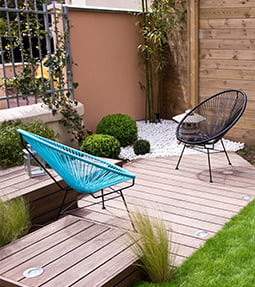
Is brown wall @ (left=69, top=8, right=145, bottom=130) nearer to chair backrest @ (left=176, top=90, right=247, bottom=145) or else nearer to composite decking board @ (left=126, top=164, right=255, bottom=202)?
chair backrest @ (left=176, top=90, right=247, bottom=145)

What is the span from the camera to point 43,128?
4578 millimetres

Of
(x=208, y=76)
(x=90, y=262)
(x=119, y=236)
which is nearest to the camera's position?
(x=90, y=262)

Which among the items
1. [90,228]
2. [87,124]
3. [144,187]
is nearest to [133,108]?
[87,124]

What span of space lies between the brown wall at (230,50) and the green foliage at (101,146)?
1762 millimetres

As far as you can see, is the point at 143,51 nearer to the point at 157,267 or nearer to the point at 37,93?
the point at 37,93

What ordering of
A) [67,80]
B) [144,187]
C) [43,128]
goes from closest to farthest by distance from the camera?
[144,187]
[43,128]
[67,80]

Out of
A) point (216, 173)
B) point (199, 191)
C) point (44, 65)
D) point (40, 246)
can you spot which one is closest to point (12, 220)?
point (40, 246)

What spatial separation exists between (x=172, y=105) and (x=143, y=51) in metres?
0.99

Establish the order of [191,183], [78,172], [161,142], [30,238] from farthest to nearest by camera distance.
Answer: [161,142] → [191,183] → [78,172] → [30,238]

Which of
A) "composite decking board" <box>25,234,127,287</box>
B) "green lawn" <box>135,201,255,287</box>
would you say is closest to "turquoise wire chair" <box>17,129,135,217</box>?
"composite decking board" <box>25,234,127,287</box>

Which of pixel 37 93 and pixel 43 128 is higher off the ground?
pixel 37 93

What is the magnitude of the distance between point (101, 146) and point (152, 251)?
7.99 feet

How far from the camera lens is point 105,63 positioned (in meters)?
6.11

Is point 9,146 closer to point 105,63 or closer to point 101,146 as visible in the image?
point 101,146
